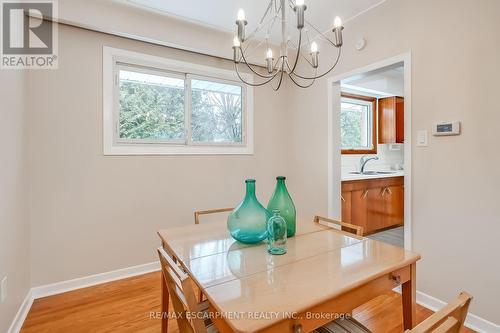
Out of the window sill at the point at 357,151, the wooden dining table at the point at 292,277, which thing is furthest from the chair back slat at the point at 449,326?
the window sill at the point at 357,151

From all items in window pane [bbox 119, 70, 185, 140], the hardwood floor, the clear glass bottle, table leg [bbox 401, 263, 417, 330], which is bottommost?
the hardwood floor

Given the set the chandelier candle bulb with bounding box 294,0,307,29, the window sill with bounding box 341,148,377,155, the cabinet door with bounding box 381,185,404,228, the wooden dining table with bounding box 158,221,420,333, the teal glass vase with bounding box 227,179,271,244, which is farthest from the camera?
the window sill with bounding box 341,148,377,155

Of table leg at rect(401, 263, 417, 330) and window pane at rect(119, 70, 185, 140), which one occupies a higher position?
window pane at rect(119, 70, 185, 140)

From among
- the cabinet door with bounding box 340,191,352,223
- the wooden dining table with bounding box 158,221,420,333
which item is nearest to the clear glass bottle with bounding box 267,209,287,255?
the wooden dining table with bounding box 158,221,420,333

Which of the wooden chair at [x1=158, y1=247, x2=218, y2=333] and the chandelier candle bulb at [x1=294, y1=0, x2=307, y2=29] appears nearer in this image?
the wooden chair at [x1=158, y1=247, x2=218, y2=333]

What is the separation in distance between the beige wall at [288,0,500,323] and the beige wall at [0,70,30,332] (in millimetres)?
2787

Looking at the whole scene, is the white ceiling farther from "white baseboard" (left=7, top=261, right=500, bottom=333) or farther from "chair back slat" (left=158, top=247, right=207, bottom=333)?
"white baseboard" (left=7, top=261, right=500, bottom=333)

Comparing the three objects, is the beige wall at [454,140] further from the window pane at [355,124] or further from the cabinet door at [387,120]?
the cabinet door at [387,120]

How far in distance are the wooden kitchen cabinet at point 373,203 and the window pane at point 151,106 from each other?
2.12 metres

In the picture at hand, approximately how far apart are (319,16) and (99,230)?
2900 mm

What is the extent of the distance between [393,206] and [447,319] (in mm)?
3400

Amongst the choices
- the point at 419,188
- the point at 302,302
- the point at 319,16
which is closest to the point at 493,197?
the point at 419,188

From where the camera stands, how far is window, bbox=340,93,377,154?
13.4 ft

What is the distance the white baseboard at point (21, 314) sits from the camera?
166 cm
